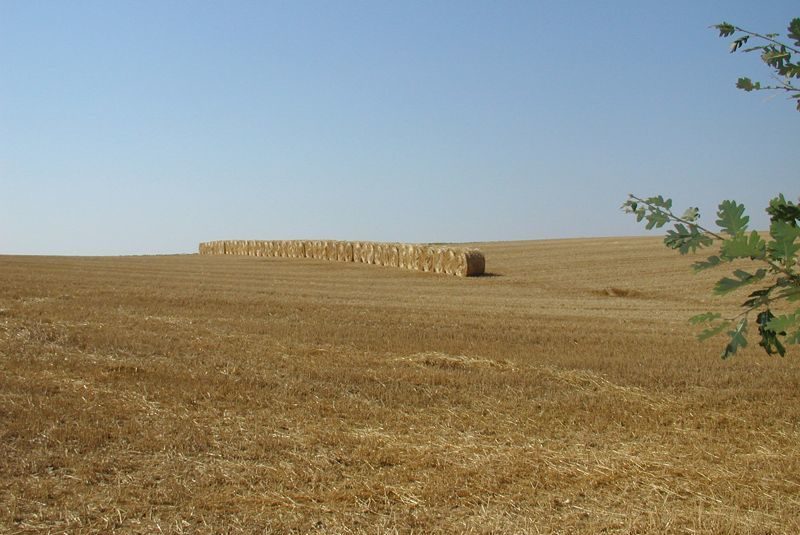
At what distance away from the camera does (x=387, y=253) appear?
99.7 feet

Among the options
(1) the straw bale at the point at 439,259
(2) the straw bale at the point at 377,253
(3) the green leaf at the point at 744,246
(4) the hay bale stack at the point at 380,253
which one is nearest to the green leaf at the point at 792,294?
(3) the green leaf at the point at 744,246

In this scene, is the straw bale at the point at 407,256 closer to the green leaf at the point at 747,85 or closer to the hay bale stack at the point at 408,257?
the hay bale stack at the point at 408,257

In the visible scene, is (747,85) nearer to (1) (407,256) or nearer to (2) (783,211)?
(2) (783,211)

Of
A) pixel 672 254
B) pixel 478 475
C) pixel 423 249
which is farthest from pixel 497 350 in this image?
pixel 672 254

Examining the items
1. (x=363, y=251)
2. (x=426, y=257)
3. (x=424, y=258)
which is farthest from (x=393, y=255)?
(x=363, y=251)

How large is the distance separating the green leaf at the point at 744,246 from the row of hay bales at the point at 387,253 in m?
22.3

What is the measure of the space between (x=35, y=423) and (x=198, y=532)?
251cm

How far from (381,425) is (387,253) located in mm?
23624

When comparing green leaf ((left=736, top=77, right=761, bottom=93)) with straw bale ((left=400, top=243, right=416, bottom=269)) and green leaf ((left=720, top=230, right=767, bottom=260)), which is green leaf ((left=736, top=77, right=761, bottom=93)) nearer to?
green leaf ((left=720, top=230, right=767, bottom=260))

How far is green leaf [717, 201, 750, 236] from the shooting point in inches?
122

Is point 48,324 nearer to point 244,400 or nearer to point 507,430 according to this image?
point 244,400

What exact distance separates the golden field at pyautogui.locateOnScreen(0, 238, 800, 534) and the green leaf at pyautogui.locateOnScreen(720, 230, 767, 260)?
2.07 m

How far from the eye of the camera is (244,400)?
7512mm

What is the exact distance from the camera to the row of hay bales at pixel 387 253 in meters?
25.8
